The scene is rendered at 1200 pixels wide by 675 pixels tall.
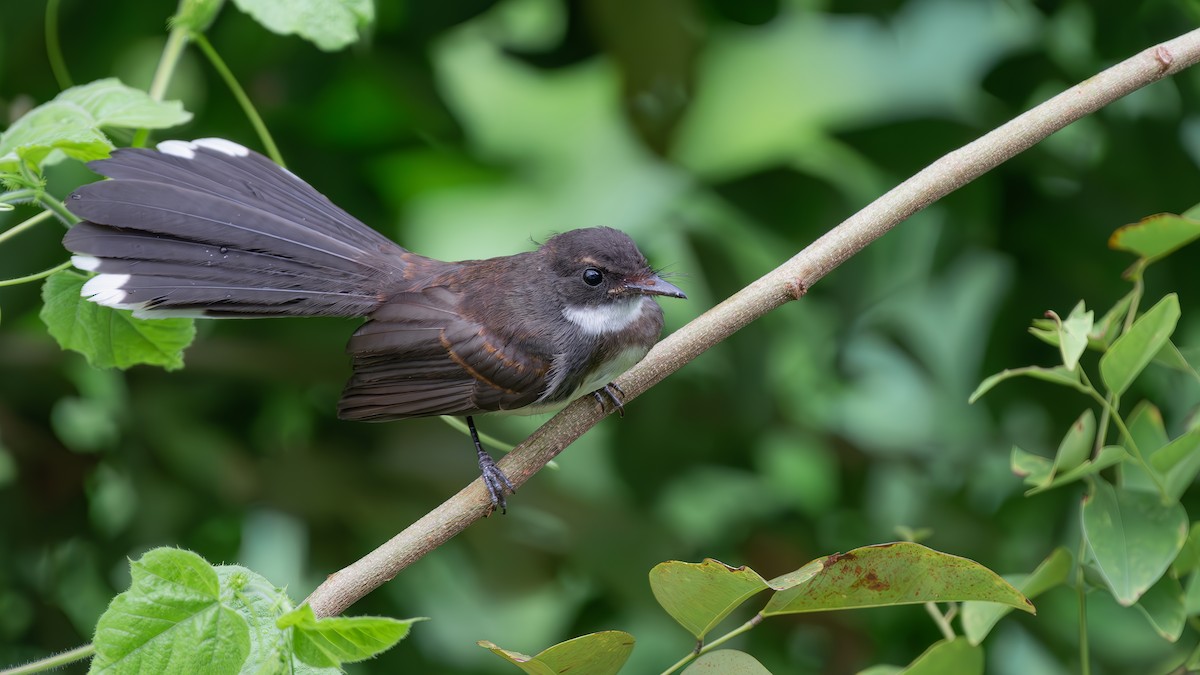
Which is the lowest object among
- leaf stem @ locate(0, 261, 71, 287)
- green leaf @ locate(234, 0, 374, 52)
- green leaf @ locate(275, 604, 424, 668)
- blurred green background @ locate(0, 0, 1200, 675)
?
blurred green background @ locate(0, 0, 1200, 675)

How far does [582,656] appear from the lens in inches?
64.1

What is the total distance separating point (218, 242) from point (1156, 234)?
5.89ft

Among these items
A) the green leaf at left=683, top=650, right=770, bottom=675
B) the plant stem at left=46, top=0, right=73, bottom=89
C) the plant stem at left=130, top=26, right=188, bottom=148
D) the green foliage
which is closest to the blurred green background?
the plant stem at left=46, top=0, right=73, bottom=89

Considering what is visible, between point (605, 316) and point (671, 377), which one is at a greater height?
point (605, 316)

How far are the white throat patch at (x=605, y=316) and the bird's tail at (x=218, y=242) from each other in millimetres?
428

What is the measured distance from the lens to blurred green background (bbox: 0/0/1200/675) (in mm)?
3158

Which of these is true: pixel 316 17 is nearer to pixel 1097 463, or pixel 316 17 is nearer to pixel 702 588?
pixel 702 588

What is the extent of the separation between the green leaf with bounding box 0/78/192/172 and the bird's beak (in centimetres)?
111

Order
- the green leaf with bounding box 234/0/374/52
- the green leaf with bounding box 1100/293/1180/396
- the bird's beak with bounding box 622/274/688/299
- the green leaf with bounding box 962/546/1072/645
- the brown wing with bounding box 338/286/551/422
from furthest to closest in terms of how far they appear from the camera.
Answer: the bird's beak with bounding box 622/274/688/299
the brown wing with bounding box 338/286/551/422
the green leaf with bounding box 234/0/374/52
the green leaf with bounding box 962/546/1072/645
the green leaf with bounding box 1100/293/1180/396

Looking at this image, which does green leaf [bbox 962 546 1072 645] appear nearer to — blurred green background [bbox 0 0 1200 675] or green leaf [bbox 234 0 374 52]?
blurred green background [bbox 0 0 1200 675]

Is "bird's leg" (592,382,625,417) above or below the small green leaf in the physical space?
below

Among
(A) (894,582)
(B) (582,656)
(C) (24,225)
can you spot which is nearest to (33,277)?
(C) (24,225)

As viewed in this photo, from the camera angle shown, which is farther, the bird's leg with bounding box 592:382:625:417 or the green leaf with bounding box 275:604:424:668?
the bird's leg with bounding box 592:382:625:417

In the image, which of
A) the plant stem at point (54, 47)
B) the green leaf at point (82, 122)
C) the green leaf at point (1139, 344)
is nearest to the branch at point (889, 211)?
the green leaf at point (1139, 344)
